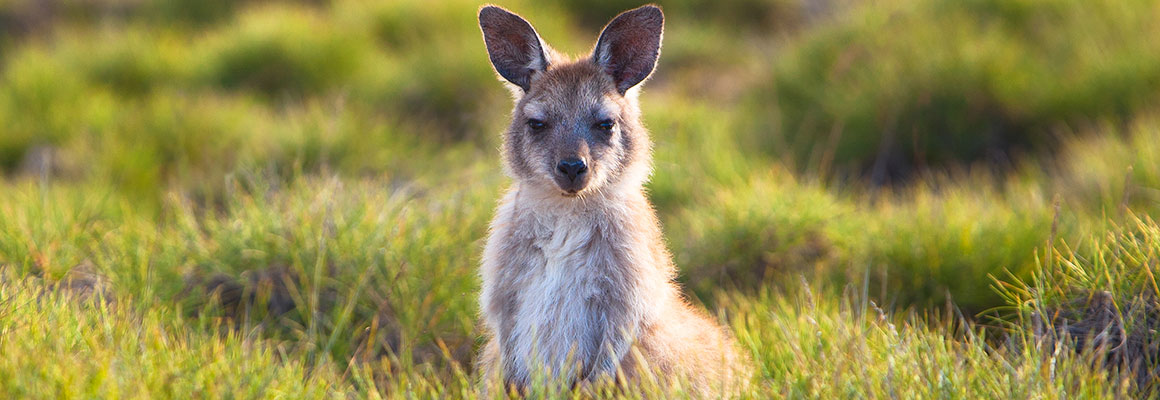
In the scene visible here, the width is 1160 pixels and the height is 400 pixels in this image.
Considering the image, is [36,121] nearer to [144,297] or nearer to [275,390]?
[144,297]

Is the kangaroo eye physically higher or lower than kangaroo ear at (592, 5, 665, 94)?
lower

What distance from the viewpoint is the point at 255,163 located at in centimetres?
645

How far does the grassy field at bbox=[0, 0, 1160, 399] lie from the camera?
11.0 feet

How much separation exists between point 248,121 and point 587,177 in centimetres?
435

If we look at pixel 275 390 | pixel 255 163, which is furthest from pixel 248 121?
pixel 275 390

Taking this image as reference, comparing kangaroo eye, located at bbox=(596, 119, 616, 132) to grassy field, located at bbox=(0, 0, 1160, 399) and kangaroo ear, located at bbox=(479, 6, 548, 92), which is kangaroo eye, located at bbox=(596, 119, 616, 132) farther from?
grassy field, located at bbox=(0, 0, 1160, 399)

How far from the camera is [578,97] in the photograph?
4023mm

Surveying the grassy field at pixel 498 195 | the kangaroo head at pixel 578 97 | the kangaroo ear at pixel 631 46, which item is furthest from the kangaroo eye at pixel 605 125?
the grassy field at pixel 498 195

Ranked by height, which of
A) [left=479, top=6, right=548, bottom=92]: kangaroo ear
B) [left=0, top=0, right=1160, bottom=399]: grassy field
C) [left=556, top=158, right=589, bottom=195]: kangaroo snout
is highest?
[left=479, top=6, right=548, bottom=92]: kangaroo ear

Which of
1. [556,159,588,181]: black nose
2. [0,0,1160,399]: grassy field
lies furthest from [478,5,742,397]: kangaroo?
[0,0,1160,399]: grassy field

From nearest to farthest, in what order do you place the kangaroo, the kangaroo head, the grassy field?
the grassy field
the kangaroo
the kangaroo head

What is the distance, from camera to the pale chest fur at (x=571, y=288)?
3670 mm

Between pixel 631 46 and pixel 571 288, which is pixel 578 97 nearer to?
pixel 631 46

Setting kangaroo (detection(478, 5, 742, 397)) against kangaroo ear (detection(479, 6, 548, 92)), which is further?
kangaroo ear (detection(479, 6, 548, 92))
